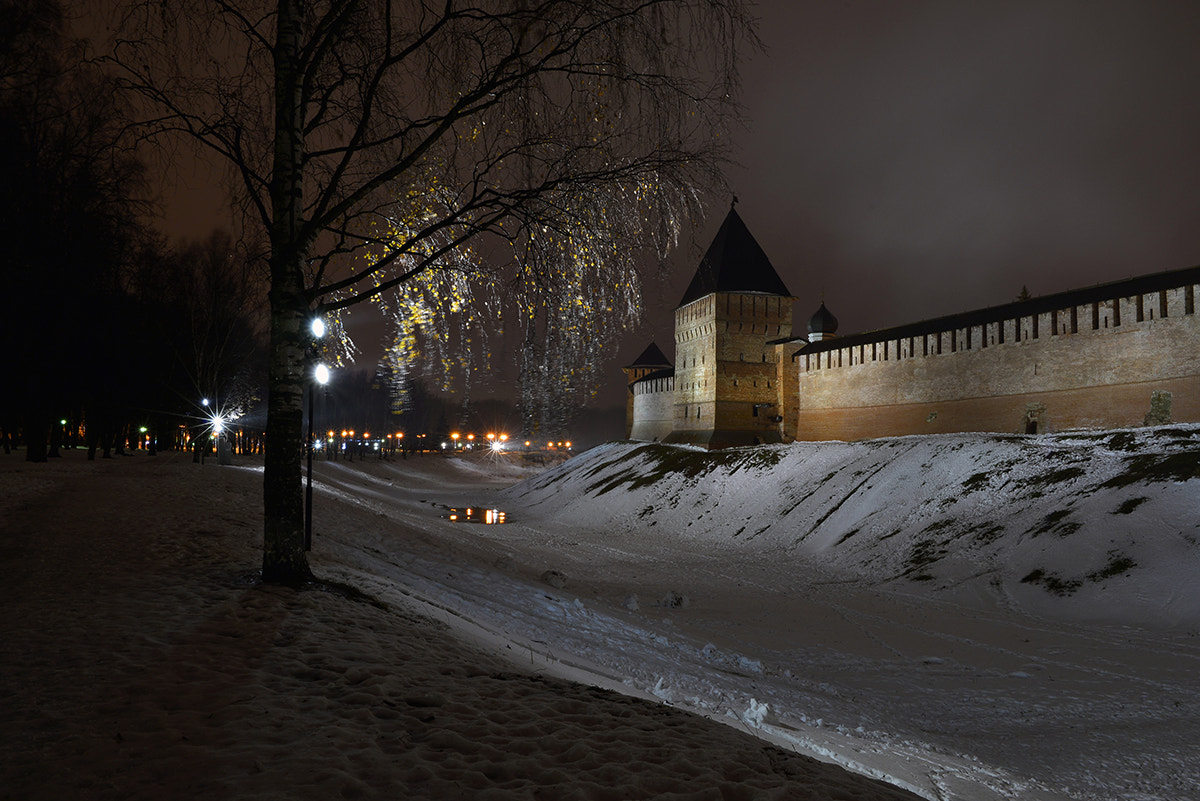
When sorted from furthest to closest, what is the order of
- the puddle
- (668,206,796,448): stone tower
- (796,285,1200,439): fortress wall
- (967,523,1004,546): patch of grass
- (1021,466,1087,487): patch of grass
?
(668,206,796,448): stone tower < the puddle < (796,285,1200,439): fortress wall < (1021,466,1087,487): patch of grass < (967,523,1004,546): patch of grass

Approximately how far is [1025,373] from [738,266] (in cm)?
2610

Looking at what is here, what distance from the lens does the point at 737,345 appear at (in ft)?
163

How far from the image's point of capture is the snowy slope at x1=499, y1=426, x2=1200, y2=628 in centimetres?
1289

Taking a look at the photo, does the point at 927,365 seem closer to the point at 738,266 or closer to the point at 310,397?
the point at 738,266

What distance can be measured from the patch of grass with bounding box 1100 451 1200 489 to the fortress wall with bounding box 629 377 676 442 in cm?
3994

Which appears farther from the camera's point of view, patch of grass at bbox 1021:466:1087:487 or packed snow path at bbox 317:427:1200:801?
patch of grass at bbox 1021:466:1087:487

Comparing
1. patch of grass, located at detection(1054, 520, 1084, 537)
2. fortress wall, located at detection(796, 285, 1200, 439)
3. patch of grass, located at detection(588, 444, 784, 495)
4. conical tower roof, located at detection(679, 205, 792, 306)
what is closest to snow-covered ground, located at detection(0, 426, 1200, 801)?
patch of grass, located at detection(1054, 520, 1084, 537)

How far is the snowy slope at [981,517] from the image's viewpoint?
12891mm

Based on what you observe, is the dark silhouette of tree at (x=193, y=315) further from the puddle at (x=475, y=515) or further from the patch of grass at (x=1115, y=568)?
the patch of grass at (x=1115, y=568)

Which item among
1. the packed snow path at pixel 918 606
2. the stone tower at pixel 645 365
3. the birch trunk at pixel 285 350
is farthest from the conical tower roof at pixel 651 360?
the birch trunk at pixel 285 350

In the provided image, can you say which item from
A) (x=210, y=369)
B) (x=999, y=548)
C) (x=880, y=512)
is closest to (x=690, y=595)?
(x=999, y=548)

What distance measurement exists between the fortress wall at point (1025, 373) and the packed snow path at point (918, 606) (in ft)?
16.0

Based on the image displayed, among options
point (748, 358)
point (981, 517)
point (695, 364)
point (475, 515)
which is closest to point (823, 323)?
point (748, 358)

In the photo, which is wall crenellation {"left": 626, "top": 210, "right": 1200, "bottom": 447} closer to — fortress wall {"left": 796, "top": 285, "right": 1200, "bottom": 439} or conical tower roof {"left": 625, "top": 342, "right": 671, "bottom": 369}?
fortress wall {"left": 796, "top": 285, "right": 1200, "bottom": 439}
